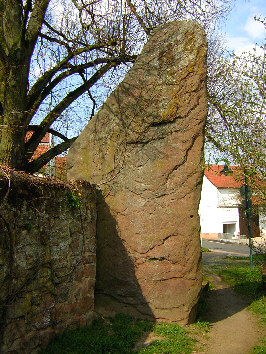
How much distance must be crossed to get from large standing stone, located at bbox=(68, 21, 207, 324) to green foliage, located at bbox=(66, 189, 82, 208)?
1.08 metres

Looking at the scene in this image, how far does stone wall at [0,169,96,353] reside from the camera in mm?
3445

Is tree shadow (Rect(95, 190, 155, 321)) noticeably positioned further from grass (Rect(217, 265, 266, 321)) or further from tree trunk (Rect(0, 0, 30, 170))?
grass (Rect(217, 265, 266, 321))

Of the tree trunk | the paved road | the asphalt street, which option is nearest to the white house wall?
the asphalt street

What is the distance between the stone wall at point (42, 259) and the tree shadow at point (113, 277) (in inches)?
19.9

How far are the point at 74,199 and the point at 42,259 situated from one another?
912mm

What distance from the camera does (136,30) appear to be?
856cm

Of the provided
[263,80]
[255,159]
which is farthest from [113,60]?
[255,159]

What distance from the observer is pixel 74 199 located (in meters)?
4.65

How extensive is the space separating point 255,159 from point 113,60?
373 centimetres

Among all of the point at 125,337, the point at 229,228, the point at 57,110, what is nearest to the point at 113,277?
the point at 125,337

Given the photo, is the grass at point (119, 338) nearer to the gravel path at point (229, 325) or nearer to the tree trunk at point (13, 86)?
the gravel path at point (229, 325)

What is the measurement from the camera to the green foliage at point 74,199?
461cm

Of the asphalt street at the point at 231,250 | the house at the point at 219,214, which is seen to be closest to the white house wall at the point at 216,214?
the house at the point at 219,214

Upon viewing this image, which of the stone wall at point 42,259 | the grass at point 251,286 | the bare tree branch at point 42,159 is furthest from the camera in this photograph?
the bare tree branch at point 42,159
